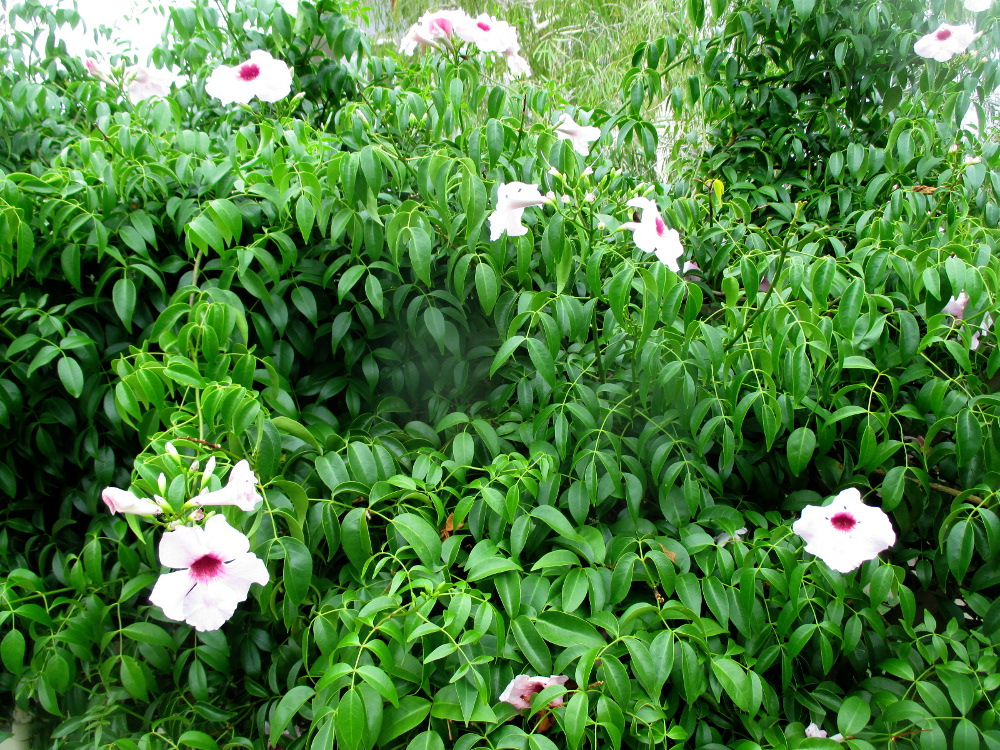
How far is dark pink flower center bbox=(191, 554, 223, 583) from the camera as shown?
99cm

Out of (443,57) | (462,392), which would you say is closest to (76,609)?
(462,392)

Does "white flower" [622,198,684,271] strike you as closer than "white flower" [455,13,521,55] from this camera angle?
Yes

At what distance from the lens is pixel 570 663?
3.85ft

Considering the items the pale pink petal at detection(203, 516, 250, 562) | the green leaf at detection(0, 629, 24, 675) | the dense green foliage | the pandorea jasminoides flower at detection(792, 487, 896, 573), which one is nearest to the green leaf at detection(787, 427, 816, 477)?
the dense green foliage

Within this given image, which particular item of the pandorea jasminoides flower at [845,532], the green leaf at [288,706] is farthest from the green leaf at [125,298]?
the pandorea jasminoides flower at [845,532]

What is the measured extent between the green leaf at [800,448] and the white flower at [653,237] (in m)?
0.44

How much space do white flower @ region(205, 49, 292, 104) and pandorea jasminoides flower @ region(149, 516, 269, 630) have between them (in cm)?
107

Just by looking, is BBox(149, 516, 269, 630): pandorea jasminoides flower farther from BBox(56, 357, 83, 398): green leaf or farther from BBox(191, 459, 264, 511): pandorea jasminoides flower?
BBox(56, 357, 83, 398): green leaf

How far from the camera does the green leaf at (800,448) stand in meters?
1.41

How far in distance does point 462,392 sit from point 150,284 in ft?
2.56

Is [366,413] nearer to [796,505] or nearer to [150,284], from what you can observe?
[150,284]

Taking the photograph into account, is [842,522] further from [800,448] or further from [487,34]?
[487,34]

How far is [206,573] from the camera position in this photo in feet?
3.30

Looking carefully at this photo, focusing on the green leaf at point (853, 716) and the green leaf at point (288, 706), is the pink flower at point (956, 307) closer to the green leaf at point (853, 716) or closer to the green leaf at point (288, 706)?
the green leaf at point (853, 716)
